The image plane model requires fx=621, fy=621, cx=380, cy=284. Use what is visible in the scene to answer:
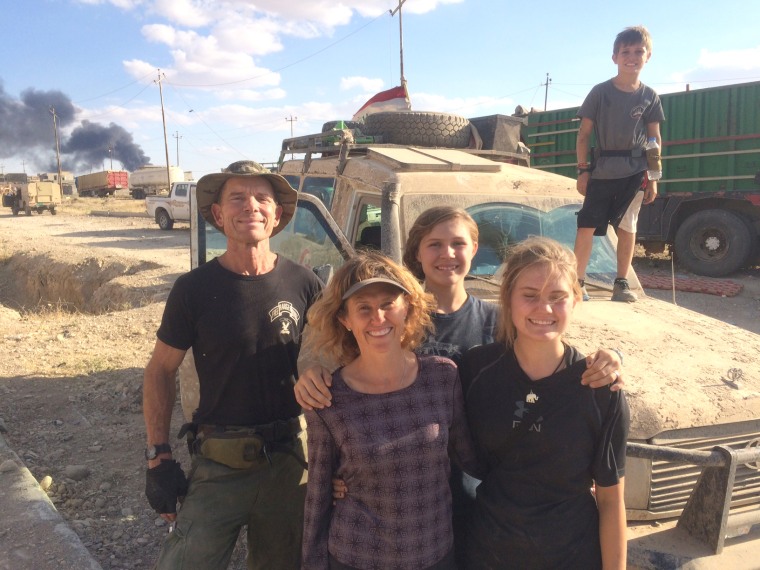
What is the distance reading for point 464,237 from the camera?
2213 millimetres

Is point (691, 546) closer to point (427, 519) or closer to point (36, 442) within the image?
A: point (427, 519)

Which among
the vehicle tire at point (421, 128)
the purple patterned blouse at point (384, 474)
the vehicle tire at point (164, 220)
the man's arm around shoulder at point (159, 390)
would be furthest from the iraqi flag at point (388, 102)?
the vehicle tire at point (164, 220)

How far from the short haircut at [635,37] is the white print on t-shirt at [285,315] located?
2.66 metres

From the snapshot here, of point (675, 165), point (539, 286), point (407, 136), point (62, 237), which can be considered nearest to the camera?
point (539, 286)

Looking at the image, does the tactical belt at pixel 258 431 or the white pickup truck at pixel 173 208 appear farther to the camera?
the white pickup truck at pixel 173 208

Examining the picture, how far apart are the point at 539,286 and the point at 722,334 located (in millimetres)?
1844

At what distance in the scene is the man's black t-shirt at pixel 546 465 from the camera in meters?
1.79

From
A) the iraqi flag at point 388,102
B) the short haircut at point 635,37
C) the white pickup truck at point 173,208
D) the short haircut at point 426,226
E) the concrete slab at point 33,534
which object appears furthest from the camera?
the white pickup truck at point 173,208

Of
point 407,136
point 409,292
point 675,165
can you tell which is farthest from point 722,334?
point 675,165

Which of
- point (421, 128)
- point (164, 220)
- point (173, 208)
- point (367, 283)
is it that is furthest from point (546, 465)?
point (164, 220)

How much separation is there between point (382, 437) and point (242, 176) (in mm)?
1111

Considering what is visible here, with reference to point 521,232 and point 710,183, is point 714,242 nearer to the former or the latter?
point 710,183

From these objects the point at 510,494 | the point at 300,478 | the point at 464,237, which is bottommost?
the point at 300,478

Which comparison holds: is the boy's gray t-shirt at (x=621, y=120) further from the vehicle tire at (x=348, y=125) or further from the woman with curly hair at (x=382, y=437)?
the vehicle tire at (x=348, y=125)
